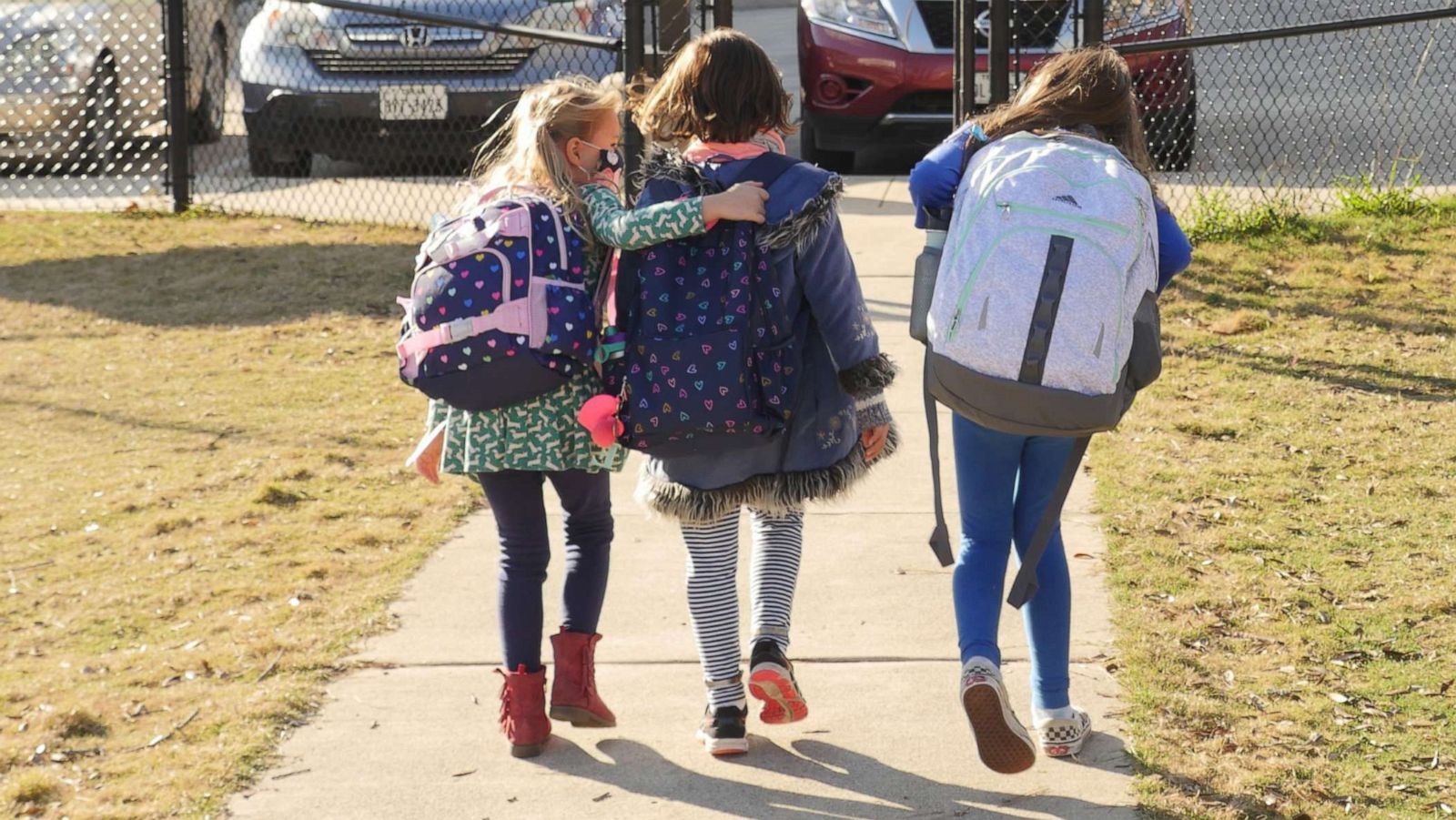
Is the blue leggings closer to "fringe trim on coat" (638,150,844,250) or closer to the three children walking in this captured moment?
the three children walking

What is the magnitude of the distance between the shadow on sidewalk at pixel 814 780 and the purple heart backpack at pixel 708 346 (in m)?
0.71

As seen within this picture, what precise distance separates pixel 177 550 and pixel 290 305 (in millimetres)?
3101

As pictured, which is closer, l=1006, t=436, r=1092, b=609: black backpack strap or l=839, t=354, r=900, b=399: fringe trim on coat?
l=1006, t=436, r=1092, b=609: black backpack strap

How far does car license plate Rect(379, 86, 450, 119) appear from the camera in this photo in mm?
9484

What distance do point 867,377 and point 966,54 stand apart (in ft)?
15.1

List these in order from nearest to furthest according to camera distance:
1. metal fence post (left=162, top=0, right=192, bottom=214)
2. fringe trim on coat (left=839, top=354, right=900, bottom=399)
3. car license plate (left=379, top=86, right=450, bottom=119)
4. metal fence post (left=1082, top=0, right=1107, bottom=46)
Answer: fringe trim on coat (left=839, top=354, right=900, bottom=399) < metal fence post (left=1082, top=0, right=1107, bottom=46) < car license plate (left=379, top=86, right=450, bottom=119) < metal fence post (left=162, top=0, right=192, bottom=214)

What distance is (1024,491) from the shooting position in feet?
12.0

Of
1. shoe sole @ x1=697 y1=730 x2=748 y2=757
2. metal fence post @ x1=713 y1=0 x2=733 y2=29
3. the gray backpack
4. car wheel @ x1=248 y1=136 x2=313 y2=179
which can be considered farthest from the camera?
car wheel @ x1=248 y1=136 x2=313 y2=179

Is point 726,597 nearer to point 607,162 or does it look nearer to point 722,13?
point 607,162

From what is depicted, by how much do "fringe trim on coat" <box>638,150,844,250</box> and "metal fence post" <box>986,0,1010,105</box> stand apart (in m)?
4.46

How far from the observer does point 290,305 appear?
819 cm

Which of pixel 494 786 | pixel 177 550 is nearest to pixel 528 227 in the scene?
pixel 494 786

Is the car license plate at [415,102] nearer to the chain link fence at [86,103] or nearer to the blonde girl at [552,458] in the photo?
the chain link fence at [86,103]

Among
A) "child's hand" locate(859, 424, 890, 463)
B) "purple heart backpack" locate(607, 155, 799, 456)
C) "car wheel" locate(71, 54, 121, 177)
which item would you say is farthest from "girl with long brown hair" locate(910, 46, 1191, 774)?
"car wheel" locate(71, 54, 121, 177)
